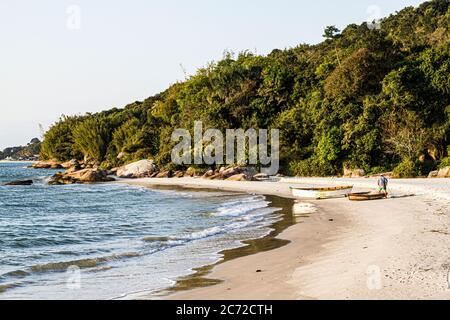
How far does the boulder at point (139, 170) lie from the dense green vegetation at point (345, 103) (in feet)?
5.33

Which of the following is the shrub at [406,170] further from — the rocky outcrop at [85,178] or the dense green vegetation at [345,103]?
the rocky outcrop at [85,178]

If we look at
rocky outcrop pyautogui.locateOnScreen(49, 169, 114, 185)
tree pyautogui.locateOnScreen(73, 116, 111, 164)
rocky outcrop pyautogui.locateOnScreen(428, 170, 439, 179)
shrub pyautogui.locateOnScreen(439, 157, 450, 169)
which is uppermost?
tree pyautogui.locateOnScreen(73, 116, 111, 164)

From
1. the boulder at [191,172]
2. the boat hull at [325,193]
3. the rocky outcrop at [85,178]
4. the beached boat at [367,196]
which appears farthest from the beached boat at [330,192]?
the rocky outcrop at [85,178]

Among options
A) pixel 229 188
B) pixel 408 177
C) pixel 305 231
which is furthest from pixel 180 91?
pixel 305 231

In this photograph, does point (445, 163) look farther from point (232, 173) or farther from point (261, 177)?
point (232, 173)

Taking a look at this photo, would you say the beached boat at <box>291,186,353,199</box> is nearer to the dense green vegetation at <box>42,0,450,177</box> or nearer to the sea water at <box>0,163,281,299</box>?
the sea water at <box>0,163,281,299</box>

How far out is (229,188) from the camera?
4303 centimetres

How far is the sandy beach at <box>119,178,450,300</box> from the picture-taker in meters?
9.29

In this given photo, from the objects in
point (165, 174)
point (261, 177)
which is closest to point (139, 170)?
point (165, 174)

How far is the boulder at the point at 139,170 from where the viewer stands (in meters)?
65.3

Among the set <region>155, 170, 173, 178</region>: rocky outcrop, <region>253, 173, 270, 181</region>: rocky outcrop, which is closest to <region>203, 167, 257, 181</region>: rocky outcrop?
<region>253, 173, 270, 181</region>: rocky outcrop

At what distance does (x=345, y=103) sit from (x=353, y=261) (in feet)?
128

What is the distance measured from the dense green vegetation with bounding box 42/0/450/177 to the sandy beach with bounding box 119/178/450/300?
830 inches
